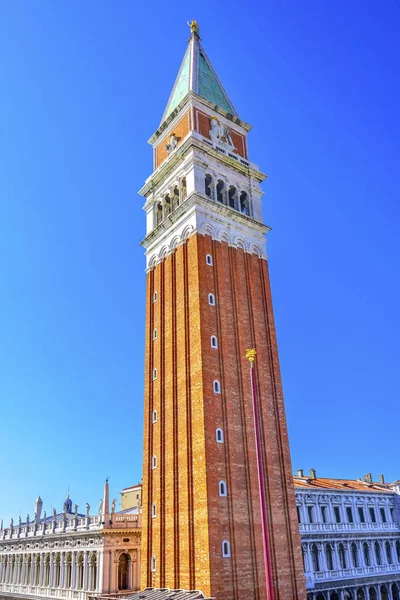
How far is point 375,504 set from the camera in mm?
58719

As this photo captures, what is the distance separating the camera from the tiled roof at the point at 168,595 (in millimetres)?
26781

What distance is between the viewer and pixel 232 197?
43.2 meters

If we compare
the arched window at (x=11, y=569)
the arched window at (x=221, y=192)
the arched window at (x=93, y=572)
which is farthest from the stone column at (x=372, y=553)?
the arched window at (x=221, y=192)

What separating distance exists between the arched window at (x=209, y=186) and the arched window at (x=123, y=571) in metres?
28.8

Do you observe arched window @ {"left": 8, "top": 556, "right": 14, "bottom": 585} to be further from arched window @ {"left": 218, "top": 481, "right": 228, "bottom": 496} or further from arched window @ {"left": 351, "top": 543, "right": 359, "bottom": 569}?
arched window @ {"left": 218, "top": 481, "right": 228, "bottom": 496}

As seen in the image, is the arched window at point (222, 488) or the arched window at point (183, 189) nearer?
the arched window at point (222, 488)

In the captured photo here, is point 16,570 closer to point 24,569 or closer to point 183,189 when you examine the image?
point 24,569

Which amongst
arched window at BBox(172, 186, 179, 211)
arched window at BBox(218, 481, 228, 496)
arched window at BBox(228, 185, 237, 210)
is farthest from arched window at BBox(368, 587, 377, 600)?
arched window at BBox(172, 186, 179, 211)

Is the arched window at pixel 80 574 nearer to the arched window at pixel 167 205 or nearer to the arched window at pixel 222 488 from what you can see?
the arched window at pixel 222 488

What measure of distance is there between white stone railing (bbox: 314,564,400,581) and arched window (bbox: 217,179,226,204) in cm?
3642

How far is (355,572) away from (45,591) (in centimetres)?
3059

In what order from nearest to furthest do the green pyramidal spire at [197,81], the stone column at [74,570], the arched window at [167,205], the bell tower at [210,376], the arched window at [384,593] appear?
the bell tower at [210,376]
the stone column at [74,570]
the arched window at [167,205]
the green pyramidal spire at [197,81]
the arched window at [384,593]

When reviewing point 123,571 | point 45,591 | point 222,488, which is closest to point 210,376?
point 222,488

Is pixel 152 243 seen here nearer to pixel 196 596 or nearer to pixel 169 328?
pixel 169 328
